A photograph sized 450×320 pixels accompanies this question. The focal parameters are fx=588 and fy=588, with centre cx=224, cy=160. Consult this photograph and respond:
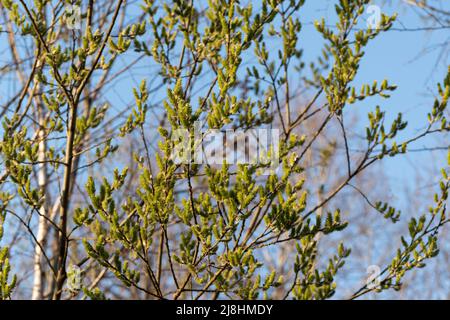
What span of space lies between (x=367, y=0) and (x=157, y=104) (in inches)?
82.5

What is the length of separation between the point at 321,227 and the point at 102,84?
7.94 ft

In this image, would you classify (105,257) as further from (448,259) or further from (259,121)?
(448,259)

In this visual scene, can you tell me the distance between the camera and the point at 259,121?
314 centimetres

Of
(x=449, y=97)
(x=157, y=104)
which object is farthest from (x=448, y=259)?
(x=449, y=97)

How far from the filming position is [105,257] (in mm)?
2256

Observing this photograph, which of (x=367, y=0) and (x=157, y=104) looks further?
(x=157, y=104)

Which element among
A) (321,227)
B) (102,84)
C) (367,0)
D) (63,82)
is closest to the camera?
(321,227)
